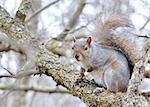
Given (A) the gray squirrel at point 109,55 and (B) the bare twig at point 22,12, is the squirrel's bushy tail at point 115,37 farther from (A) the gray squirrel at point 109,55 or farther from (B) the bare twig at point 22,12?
(B) the bare twig at point 22,12

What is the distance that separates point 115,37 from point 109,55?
0.43ft

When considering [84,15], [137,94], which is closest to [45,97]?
[84,15]

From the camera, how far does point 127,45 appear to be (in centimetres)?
212

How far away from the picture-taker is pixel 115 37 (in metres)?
2.17

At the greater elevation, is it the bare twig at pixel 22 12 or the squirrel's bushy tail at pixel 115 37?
the bare twig at pixel 22 12

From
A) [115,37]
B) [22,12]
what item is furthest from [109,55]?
[22,12]

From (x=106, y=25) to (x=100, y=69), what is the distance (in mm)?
254

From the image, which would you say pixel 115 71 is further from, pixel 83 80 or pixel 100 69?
pixel 83 80

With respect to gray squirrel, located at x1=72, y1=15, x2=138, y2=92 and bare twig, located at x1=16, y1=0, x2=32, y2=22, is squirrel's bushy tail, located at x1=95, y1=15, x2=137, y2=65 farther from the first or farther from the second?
bare twig, located at x1=16, y1=0, x2=32, y2=22

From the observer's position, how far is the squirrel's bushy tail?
2.12m

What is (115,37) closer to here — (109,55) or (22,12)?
(109,55)

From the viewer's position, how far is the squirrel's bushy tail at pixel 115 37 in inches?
83.4

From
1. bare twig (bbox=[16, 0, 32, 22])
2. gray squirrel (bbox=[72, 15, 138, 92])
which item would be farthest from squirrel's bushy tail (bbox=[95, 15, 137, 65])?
bare twig (bbox=[16, 0, 32, 22])

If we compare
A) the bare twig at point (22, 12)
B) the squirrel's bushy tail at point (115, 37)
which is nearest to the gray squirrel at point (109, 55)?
the squirrel's bushy tail at point (115, 37)
